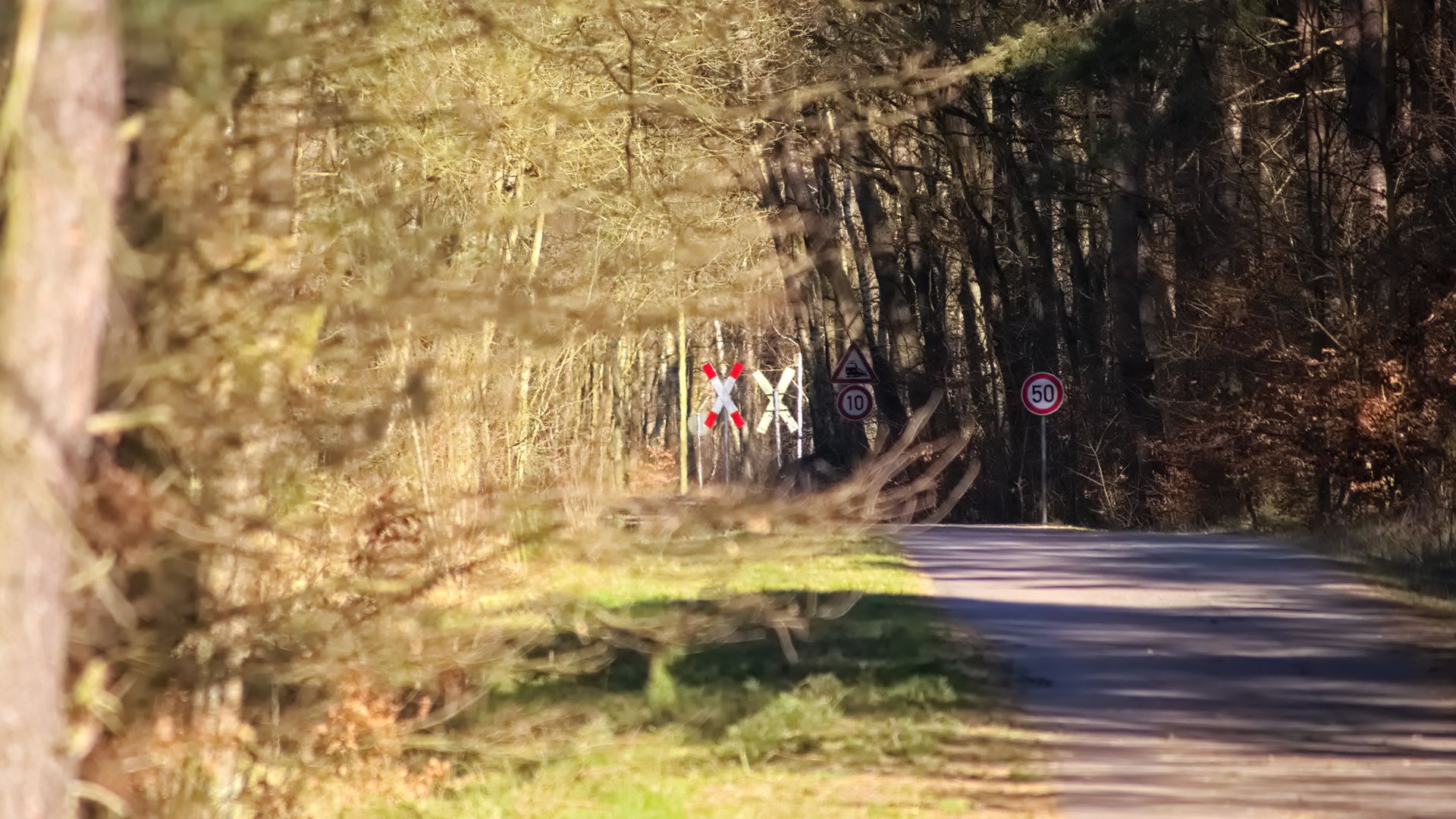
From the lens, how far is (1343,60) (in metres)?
25.7

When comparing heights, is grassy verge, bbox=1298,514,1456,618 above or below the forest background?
below

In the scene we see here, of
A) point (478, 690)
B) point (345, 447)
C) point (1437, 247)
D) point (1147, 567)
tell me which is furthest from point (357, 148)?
point (1437, 247)

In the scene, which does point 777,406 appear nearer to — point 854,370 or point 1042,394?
point 854,370

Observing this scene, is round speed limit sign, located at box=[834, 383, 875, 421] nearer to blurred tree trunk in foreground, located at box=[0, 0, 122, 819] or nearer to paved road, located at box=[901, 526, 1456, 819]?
paved road, located at box=[901, 526, 1456, 819]

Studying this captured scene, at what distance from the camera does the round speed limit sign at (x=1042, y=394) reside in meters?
30.9

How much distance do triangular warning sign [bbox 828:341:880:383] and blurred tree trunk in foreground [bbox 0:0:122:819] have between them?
86.5ft

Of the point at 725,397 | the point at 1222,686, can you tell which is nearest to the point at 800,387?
the point at 725,397

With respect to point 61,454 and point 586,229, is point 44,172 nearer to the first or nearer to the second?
point 61,454

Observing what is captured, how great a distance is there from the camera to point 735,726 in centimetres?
1089

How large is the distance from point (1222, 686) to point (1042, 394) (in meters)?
19.6

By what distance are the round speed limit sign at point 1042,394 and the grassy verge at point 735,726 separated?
17.6m

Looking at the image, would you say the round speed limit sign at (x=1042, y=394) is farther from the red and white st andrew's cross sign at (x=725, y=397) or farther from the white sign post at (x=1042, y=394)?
the red and white st andrew's cross sign at (x=725, y=397)

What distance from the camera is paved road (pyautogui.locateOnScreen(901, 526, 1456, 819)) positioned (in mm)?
8969

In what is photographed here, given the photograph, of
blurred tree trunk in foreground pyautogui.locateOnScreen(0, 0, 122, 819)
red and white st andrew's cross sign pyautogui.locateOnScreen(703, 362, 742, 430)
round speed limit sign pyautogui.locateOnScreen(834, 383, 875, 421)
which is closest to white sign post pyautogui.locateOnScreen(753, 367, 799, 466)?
red and white st andrew's cross sign pyautogui.locateOnScreen(703, 362, 742, 430)
